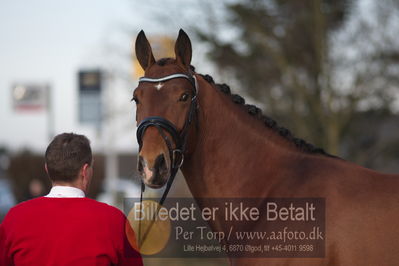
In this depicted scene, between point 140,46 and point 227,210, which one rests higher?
point 140,46

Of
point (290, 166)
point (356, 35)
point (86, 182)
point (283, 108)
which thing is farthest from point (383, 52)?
point (86, 182)

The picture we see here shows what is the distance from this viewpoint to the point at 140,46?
384cm

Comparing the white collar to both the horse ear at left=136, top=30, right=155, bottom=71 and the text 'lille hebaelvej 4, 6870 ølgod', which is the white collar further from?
the horse ear at left=136, top=30, right=155, bottom=71

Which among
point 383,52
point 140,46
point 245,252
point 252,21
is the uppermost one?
point 252,21

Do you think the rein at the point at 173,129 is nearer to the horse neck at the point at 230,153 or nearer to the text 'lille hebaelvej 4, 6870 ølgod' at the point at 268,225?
the horse neck at the point at 230,153

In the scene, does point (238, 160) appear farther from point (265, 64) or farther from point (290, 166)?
point (265, 64)

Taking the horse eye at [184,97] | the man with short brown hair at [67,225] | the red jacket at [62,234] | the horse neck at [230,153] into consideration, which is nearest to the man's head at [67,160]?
the man with short brown hair at [67,225]

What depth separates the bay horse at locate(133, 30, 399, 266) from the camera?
3180mm

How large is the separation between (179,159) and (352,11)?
1049 centimetres

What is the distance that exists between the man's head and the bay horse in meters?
0.46

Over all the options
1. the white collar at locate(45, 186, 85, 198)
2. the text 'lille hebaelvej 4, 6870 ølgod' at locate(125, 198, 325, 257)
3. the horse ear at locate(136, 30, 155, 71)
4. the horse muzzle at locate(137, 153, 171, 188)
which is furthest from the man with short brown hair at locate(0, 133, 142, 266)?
the horse ear at locate(136, 30, 155, 71)

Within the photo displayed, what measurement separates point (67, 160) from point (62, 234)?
41cm

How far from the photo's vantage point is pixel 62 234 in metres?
2.80

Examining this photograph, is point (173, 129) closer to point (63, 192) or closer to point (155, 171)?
point (155, 171)
